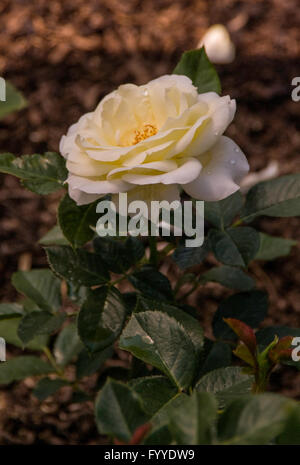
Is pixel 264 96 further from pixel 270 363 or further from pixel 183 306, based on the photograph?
pixel 270 363

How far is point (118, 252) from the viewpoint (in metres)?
0.75

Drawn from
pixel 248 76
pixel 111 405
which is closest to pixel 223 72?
pixel 248 76

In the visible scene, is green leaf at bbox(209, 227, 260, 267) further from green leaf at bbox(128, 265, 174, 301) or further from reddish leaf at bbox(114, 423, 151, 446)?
reddish leaf at bbox(114, 423, 151, 446)

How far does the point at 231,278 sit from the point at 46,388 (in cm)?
38

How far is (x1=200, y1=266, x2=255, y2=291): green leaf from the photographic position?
86 centimetres

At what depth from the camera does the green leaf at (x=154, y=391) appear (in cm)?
56

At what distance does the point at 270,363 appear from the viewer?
53cm

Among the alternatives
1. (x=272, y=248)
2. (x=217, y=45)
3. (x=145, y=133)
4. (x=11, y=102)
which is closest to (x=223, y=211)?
(x=145, y=133)

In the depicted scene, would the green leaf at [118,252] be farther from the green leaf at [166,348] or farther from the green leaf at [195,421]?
the green leaf at [195,421]

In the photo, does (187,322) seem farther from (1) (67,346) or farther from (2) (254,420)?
(1) (67,346)

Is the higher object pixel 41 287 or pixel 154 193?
pixel 154 193

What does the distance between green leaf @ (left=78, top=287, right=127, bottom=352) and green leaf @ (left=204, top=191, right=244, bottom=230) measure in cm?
17

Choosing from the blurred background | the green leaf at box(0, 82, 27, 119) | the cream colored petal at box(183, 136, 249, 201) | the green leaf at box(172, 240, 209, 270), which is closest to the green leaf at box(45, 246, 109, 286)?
the green leaf at box(172, 240, 209, 270)

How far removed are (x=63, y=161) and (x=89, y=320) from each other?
0.21 m
